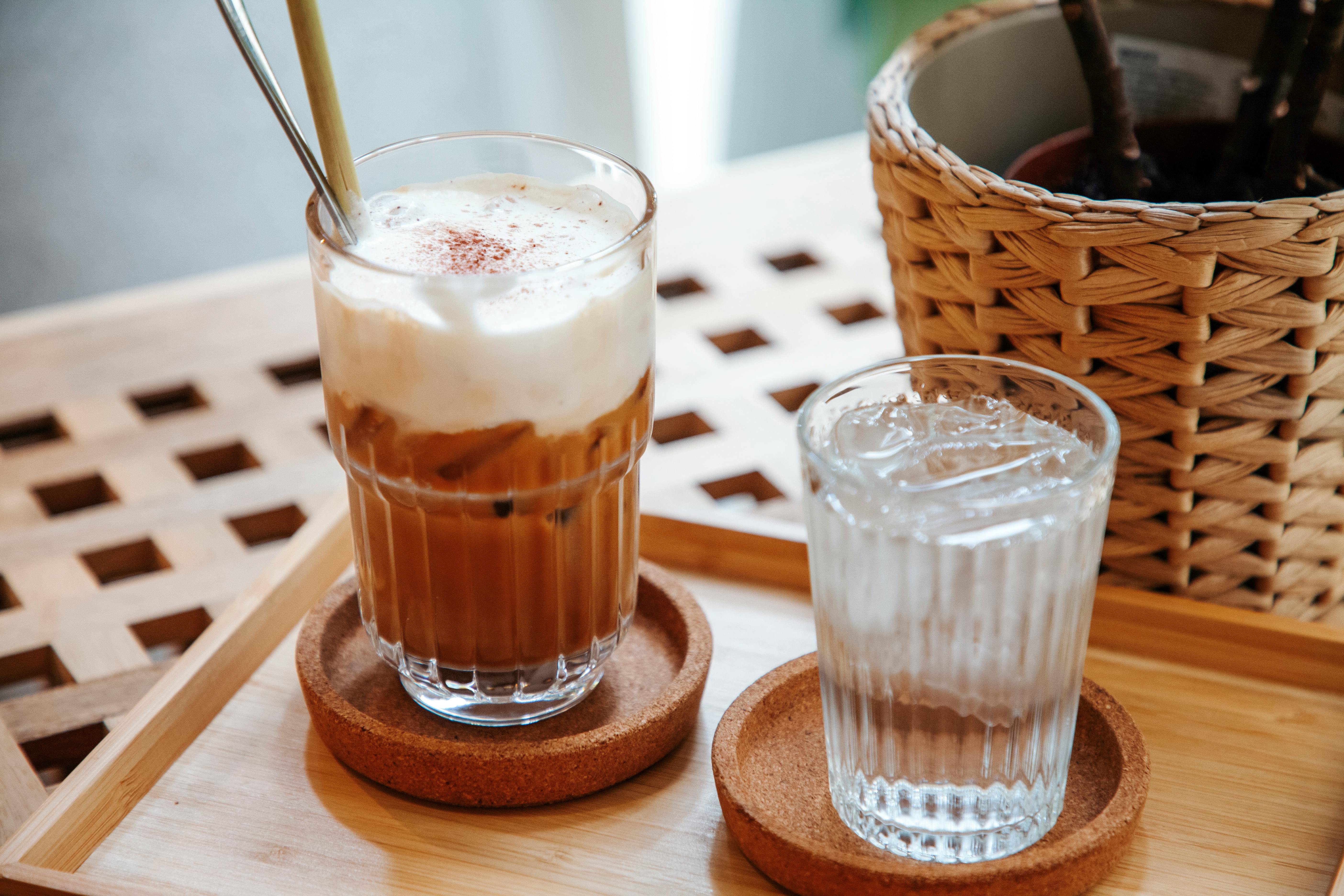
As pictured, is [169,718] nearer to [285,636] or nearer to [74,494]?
[285,636]

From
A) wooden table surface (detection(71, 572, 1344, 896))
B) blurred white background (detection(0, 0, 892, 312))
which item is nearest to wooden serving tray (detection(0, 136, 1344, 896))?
wooden table surface (detection(71, 572, 1344, 896))

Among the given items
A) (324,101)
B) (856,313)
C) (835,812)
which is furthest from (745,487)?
(324,101)

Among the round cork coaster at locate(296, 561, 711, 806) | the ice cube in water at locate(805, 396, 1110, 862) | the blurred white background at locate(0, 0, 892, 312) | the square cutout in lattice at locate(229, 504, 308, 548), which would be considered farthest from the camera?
the blurred white background at locate(0, 0, 892, 312)

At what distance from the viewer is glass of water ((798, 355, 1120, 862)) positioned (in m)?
0.48

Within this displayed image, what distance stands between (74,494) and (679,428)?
1.29 feet

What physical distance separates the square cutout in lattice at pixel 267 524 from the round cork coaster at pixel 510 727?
14cm

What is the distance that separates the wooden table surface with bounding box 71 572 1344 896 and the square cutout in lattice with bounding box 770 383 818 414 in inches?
11.0

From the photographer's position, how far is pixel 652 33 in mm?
2049

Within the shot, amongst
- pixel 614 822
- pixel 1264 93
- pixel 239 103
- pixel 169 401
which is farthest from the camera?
pixel 239 103

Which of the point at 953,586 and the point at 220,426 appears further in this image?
the point at 220,426

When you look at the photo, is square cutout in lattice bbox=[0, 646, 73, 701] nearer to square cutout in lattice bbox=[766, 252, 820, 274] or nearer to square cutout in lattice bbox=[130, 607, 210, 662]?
square cutout in lattice bbox=[130, 607, 210, 662]

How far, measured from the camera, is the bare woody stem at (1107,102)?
63cm

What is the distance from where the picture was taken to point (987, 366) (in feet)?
1.78

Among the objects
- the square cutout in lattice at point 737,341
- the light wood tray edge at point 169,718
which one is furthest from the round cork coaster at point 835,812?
the square cutout in lattice at point 737,341
